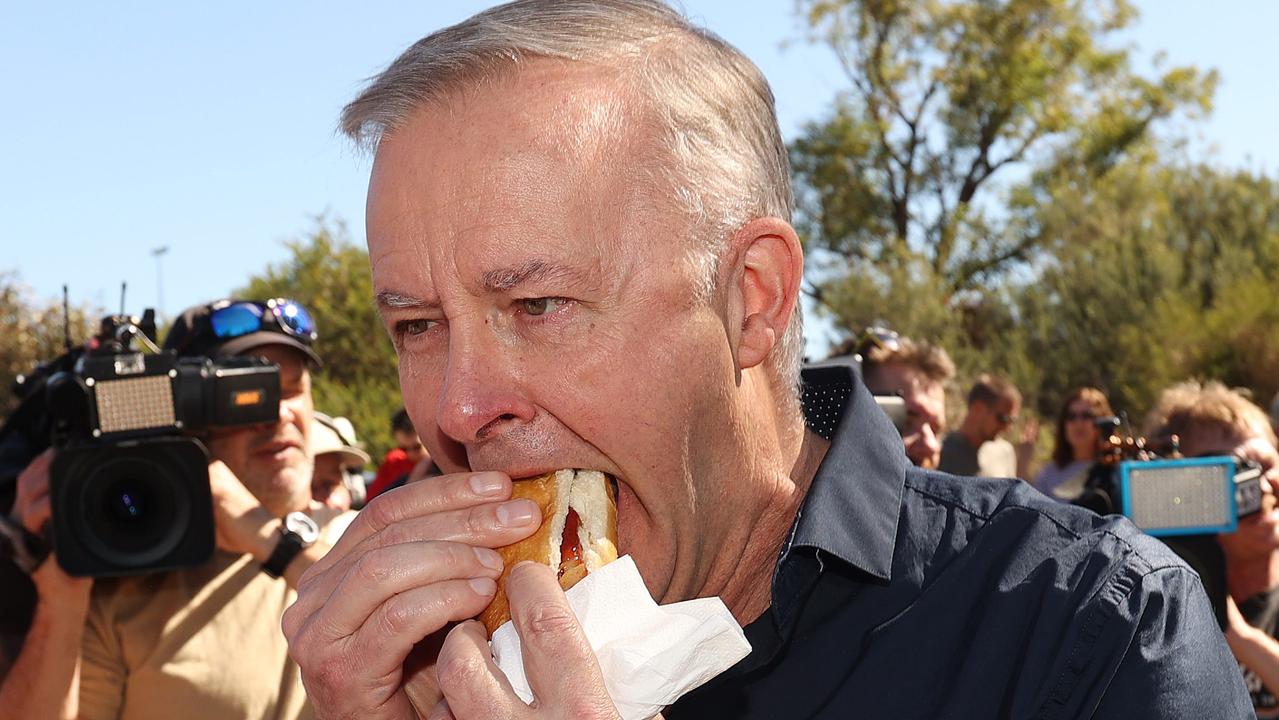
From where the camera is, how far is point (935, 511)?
222 centimetres

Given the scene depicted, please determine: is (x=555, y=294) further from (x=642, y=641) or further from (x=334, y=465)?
(x=334, y=465)

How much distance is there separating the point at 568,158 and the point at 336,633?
75cm

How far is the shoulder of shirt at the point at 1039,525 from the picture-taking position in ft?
6.61

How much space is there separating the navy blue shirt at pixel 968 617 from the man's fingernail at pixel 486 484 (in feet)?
1.59

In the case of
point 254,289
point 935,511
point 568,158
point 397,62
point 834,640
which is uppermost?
point 397,62

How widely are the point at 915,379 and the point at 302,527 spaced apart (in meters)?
3.26

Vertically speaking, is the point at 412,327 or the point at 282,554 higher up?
the point at 412,327

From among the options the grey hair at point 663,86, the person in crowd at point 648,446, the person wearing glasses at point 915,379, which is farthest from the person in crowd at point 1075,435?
the grey hair at point 663,86

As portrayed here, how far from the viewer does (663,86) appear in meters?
2.02

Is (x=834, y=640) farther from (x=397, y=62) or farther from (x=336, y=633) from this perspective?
(x=397, y=62)

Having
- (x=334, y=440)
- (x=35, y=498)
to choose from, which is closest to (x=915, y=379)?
(x=334, y=440)

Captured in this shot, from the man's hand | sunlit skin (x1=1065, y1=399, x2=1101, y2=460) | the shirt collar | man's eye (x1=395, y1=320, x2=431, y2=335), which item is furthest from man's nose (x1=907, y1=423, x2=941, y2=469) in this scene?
the man's hand

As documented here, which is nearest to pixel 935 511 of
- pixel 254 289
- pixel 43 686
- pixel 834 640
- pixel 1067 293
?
pixel 834 640

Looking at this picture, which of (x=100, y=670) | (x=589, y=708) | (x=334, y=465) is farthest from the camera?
(x=334, y=465)
